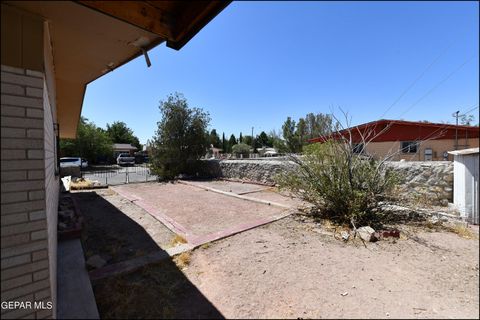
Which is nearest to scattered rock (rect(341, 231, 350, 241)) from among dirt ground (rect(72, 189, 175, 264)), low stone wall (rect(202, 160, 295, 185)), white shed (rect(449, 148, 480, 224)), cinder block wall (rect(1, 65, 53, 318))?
white shed (rect(449, 148, 480, 224))

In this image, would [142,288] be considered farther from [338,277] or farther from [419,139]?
[419,139]

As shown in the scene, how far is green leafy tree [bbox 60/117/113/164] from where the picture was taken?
26.3 metres

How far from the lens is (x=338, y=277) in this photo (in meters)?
3.08

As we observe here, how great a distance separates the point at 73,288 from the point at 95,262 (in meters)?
0.79

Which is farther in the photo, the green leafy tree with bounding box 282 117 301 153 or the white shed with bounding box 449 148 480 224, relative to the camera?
the green leafy tree with bounding box 282 117 301 153

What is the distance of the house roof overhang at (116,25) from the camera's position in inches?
80.5

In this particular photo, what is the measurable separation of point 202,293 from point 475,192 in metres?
5.77

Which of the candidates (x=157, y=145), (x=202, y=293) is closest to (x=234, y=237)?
(x=202, y=293)

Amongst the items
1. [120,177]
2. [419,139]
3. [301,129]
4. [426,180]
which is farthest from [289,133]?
[426,180]

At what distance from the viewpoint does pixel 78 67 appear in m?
3.84

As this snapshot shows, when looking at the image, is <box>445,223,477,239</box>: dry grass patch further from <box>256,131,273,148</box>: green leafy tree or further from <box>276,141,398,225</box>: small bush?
<box>256,131,273,148</box>: green leafy tree

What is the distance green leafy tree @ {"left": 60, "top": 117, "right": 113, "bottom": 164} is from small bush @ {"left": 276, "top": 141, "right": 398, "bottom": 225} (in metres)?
27.8

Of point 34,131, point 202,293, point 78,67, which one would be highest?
point 78,67

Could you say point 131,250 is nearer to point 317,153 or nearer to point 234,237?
point 234,237
